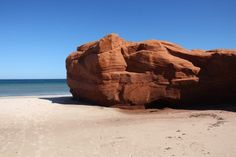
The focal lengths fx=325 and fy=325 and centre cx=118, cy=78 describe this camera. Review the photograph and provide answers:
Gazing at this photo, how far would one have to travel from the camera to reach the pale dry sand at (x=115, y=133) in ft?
27.3

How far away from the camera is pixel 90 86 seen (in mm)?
17172

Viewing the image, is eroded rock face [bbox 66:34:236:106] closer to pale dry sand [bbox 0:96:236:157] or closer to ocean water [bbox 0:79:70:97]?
pale dry sand [bbox 0:96:236:157]

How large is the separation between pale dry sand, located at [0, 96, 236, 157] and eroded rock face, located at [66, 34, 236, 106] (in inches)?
37.0

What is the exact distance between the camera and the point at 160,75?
1619 centimetres

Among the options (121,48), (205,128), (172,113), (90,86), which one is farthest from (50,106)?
(205,128)

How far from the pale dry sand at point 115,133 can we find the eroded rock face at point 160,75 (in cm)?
94

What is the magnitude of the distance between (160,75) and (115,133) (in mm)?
6331

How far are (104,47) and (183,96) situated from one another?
185 inches

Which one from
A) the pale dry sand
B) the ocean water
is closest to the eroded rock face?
the pale dry sand

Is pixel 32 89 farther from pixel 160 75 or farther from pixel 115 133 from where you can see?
pixel 115 133

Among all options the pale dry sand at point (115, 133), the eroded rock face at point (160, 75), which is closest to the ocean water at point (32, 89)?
the eroded rock face at point (160, 75)

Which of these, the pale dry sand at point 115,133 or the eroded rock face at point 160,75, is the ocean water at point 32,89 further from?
the pale dry sand at point 115,133

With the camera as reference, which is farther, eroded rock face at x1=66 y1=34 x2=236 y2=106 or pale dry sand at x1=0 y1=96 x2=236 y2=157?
eroded rock face at x1=66 y1=34 x2=236 y2=106

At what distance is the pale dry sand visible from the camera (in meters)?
8.31
